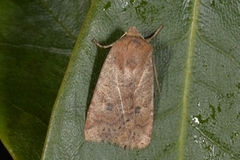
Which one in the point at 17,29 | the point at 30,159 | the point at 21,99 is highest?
the point at 17,29

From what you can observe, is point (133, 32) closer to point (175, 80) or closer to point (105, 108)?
point (175, 80)

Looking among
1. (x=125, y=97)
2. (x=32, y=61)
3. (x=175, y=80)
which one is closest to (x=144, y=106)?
(x=125, y=97)

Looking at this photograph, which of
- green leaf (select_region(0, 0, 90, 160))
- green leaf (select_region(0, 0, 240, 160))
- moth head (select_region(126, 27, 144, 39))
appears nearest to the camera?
green leaf (select_region(0, 0, 240, 160))

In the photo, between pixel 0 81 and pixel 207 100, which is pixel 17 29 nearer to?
pixel 0 81

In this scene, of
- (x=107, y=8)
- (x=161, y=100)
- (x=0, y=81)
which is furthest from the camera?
(x=0, y=81)

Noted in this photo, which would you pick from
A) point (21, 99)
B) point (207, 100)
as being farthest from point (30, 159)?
point (207, 100)

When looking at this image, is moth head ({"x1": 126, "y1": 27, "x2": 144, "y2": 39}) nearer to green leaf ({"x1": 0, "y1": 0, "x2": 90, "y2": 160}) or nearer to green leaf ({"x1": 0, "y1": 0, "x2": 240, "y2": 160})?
green leaf ({"x1": 0, "y1": 0, "x2": 240, "y2": 160})

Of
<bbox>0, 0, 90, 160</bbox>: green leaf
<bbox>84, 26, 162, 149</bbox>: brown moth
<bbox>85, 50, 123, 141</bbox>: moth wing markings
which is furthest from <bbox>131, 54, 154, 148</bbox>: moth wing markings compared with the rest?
<bbox>0, 0, 90, 160</bbox>: green leaf
